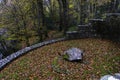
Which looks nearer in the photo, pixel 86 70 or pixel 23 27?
pixel 86 70

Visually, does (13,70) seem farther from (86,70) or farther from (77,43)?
(77,43)

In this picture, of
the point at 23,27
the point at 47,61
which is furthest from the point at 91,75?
the point at 23,27

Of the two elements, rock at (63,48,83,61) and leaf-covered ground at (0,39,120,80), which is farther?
rock at (63,48,83,61)

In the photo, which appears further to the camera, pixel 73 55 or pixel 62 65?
pixel 73 55

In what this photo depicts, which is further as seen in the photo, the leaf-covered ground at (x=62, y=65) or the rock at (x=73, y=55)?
the rock at (x=73, y=55)

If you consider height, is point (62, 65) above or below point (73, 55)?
below

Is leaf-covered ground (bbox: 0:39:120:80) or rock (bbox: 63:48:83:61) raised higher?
rock (bbox: 63:48:83:61)

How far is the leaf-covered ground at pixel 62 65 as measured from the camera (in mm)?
7410

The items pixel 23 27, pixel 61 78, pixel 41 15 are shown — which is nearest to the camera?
pixel 61 78

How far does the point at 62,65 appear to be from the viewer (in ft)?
27.2

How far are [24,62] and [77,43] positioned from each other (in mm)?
4438

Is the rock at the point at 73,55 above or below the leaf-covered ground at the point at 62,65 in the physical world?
above

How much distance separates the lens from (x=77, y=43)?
464 inches

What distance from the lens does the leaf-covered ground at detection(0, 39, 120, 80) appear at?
7.41 metres
